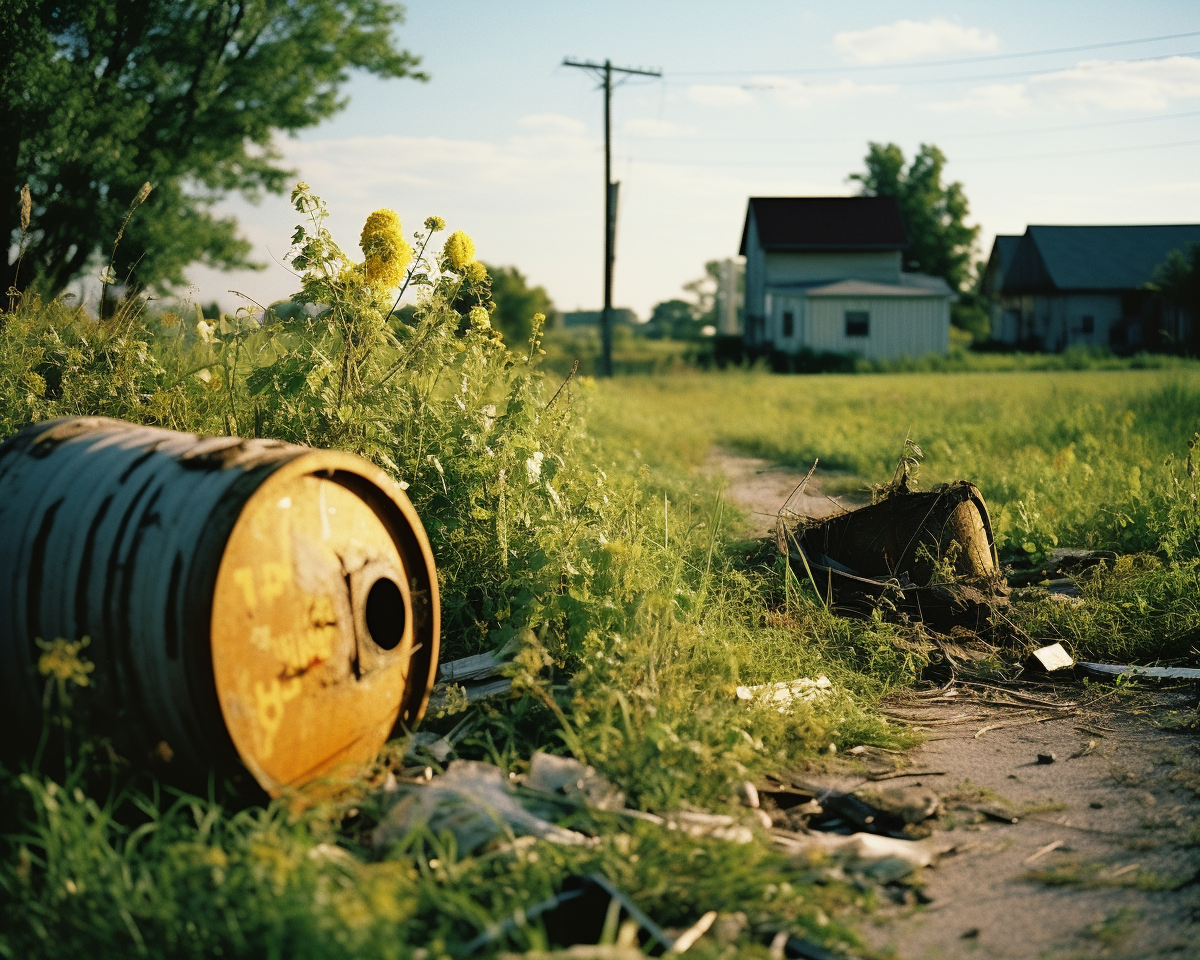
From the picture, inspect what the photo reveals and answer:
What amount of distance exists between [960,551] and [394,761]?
315 centimetres

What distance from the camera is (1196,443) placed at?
6.36 m

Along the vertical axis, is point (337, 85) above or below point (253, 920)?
above

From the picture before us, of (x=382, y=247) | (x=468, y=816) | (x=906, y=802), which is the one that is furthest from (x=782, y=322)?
(x=468, y=816)

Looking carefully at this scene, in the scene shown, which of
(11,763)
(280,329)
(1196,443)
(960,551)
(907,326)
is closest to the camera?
(11,763)

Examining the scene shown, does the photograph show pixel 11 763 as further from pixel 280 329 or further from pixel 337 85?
pixel 337 85

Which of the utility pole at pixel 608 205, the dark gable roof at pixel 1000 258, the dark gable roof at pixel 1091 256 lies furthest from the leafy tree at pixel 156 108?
the dark gable roof at pixel 1000 258

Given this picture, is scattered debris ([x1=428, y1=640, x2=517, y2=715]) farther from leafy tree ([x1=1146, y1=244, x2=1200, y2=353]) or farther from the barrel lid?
leafy tree ([x1=1146, y1=244, x2=1200, y2=353])

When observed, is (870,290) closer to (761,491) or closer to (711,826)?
(761,491)

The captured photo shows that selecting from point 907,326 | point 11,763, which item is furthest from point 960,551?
point 907,326

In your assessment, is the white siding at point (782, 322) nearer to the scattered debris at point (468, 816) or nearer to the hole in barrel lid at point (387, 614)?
the hole in barrel lid at point (387, 614)

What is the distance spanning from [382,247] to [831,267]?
36294 millimetres

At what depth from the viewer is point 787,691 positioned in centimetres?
386

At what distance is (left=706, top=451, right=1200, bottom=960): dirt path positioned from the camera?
2.35 m

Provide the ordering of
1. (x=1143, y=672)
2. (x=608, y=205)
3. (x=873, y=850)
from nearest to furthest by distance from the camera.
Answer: (x=873, y=850)
(x=1143, y=672)
(x=608, y=205)
